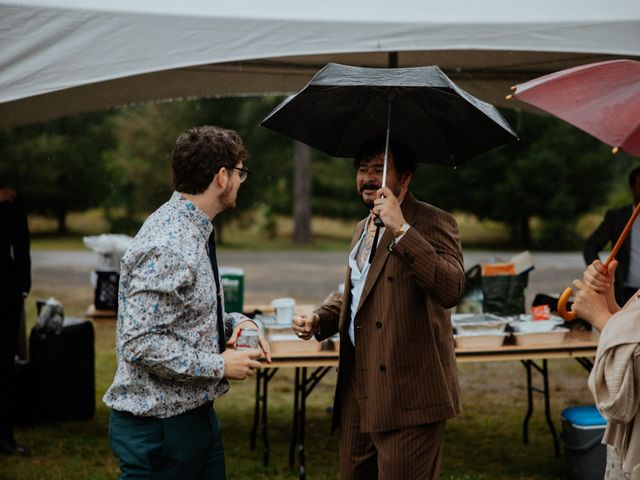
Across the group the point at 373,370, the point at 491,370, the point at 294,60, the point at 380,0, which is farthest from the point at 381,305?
the point at 491,370

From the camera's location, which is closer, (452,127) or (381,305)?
(381,305)

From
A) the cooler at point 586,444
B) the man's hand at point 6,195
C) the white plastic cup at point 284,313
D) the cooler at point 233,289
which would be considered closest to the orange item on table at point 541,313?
the cooler at point 586,444

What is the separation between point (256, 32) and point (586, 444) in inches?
115

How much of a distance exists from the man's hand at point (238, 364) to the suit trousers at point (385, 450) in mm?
627

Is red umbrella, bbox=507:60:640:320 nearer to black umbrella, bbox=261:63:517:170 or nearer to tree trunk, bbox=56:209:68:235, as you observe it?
black umbrella, bbox=261:63:517:170

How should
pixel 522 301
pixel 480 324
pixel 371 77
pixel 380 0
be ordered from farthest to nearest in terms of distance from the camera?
pixel 522 301, pixel 480 324, pixel 380 0, pixel 371 77

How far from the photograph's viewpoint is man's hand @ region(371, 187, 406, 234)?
2.75m

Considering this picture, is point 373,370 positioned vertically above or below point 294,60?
below

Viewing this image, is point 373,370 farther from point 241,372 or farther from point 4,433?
point 4,433

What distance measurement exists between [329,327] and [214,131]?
104 cm

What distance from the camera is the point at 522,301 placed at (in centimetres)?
519

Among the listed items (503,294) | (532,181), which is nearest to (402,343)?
(503,294)

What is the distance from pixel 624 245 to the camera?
5.57m

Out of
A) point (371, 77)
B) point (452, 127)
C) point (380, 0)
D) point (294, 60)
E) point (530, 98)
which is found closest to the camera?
point (530, 98)
